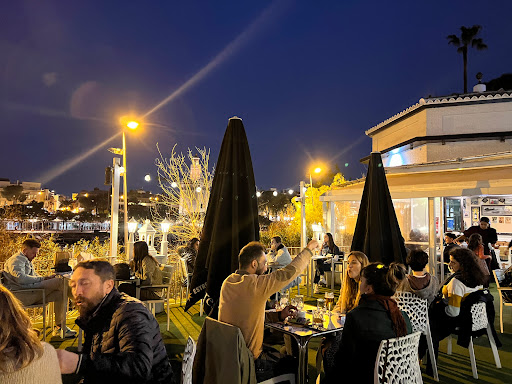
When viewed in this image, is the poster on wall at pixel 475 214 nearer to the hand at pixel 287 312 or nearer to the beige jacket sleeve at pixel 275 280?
the hand at pixel 287 312

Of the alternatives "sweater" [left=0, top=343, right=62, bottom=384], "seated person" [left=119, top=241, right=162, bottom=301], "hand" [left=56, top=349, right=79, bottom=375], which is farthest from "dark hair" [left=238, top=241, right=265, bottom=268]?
"seated person" [left=119, top=241, right=162, bottom=301]

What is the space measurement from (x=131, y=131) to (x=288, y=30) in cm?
7265

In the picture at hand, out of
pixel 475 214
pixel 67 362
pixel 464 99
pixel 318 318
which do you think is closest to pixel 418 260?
pixel 318 318

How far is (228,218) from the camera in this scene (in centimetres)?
424

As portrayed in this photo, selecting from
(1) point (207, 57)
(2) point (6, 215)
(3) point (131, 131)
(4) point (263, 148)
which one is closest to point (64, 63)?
(1) point (207, 57)

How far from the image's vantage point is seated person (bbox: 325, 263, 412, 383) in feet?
9.61

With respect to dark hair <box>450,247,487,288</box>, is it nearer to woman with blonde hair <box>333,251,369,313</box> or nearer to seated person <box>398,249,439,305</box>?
seated person <box>398,249,439,305</box>

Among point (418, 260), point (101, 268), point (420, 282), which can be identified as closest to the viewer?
point (101, 268)

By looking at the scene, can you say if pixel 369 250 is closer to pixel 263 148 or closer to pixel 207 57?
pixel 207 57

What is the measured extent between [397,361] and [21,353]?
2.52 meters

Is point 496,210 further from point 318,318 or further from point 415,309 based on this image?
point 318,318

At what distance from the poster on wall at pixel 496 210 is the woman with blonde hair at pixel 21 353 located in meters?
14.4

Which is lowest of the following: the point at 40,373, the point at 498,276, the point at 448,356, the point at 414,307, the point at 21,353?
the point at 448,356

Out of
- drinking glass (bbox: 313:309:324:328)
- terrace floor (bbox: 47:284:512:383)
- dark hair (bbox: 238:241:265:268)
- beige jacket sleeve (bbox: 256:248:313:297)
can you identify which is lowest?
terrace floor (bbox: 47:284:512:383)
